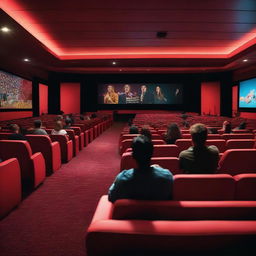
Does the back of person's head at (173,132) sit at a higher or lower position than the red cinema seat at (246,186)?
higher

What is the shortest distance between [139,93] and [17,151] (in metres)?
16.7

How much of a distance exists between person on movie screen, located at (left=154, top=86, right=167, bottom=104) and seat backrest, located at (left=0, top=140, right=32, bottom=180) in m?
16.9

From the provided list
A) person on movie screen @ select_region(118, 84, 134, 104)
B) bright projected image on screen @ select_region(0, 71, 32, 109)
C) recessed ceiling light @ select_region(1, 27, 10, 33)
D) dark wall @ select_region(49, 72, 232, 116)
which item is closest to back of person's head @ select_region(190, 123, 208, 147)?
recessed ceiling light @ select_region(1, 27, 10, 33)

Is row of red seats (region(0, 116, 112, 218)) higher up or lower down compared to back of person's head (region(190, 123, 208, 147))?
lower down

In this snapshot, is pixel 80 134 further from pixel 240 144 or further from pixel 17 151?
Result: pixel 240 144

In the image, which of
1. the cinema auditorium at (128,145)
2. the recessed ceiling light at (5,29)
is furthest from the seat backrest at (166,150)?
the recessed ceiling light at (5,29)

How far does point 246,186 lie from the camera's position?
1781 mm

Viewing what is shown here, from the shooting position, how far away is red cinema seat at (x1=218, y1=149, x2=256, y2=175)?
276cm

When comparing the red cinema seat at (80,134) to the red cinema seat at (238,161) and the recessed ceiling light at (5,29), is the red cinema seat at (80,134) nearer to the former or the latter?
the recessed ceiling light at (5,29)

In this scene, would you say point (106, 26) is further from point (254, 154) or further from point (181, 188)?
point (181, 188)

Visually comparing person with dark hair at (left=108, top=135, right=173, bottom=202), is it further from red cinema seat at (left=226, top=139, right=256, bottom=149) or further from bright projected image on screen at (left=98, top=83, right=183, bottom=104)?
bright projected image on screen at (left=98, top=83, right=183, bottom=104)

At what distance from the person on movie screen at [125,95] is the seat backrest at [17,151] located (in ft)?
54.4

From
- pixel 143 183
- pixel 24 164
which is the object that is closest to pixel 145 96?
pixel 24 164

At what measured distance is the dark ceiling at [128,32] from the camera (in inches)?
243
